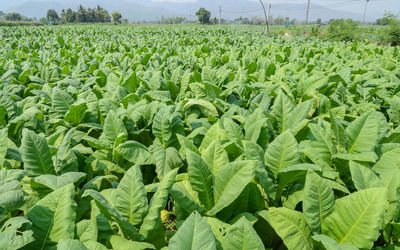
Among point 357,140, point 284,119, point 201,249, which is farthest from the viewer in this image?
point 284,119

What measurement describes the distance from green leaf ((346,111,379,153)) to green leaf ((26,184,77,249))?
1.65 m

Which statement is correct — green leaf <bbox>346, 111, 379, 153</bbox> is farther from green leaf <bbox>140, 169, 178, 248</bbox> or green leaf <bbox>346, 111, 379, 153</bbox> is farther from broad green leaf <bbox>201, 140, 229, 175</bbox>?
green leaf <bbox>140, 169, 178, 248</bbox>

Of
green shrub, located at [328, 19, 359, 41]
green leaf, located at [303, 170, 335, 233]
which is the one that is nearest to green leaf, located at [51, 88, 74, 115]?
green leaf, located at [303, 170, 335, 233]

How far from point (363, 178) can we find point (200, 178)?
84 centimetres

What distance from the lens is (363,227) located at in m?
1.09

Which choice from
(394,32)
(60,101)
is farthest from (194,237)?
(394,32)

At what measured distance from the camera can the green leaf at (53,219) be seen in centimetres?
110

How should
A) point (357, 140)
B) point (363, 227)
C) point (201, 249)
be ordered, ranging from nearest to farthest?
point (201, 249) < point (363, 227) < point (357, 140)

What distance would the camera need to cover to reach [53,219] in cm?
113

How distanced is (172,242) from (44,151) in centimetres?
99

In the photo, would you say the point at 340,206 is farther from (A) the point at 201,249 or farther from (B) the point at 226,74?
(B) the point at 226,74

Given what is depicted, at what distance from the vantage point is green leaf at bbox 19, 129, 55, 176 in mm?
1456

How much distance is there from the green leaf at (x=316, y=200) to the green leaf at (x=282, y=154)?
0.28 meters

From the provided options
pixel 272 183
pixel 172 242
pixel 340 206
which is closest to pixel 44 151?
pixel 172 242
